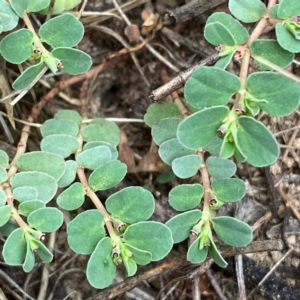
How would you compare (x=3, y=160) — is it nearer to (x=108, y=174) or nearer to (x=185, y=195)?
(x=108, y=174)

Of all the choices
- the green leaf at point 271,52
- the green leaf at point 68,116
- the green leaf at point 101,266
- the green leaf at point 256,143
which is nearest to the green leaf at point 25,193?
the green leaf at point 101,266

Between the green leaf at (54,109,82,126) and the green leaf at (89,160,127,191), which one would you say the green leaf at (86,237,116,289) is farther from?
the green leaf at (54,109,82,126)

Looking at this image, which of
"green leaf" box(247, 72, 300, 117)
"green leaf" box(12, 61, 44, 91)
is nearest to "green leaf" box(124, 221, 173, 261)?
"green leaf" box(247, 72, 300, 117)

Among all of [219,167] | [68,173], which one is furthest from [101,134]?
[219,167]

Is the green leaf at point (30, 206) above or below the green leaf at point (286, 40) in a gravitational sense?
below

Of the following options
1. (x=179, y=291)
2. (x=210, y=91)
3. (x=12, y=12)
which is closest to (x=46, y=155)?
(x=12, y=12)

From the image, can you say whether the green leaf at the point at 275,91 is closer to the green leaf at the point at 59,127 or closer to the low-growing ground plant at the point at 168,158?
the low-growing ground plant at the point at 168,158
